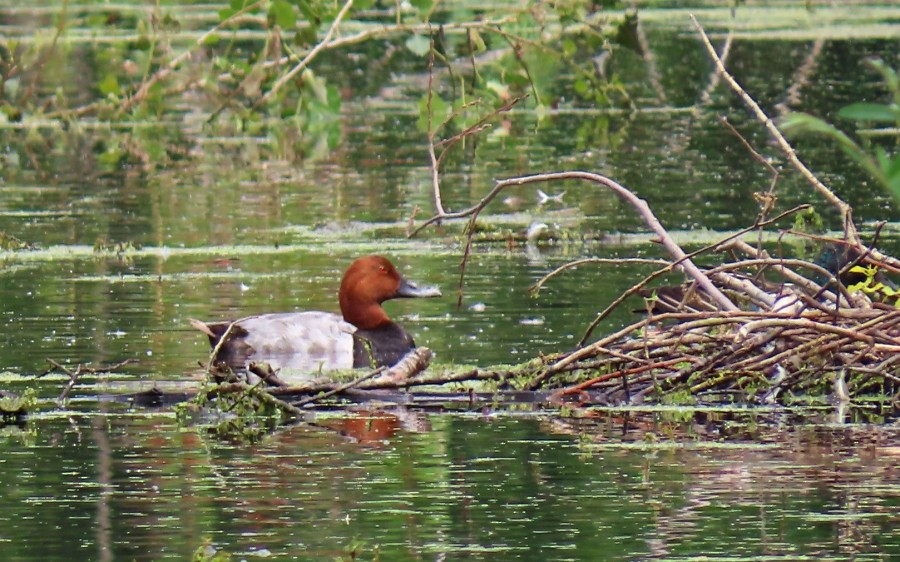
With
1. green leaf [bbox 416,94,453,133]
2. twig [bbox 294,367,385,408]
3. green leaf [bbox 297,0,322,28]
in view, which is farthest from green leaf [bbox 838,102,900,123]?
green leaf [bbox 297,0,322,28]

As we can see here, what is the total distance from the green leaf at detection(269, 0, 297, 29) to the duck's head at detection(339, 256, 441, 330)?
550 cm

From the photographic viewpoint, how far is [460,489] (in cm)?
771

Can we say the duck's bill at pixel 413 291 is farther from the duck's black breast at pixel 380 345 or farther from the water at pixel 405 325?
the duck's black breast at pixel 380 345

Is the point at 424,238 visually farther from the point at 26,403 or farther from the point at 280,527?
the point at 280,527

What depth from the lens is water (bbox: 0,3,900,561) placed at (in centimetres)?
705

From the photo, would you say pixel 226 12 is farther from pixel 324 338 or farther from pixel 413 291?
pixel 324 338

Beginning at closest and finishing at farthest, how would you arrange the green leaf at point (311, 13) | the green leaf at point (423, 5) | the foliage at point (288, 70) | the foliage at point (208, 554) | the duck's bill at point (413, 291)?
the foliage at point (208, 554) → the duck's bill at point (413, 291) → the green leaf at point (423, 5) → the green leaf at point (311, 13) → the foliage at point (288, 70)

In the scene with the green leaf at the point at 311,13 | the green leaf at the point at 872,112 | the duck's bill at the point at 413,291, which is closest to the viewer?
the green leaf at the point at 872,112

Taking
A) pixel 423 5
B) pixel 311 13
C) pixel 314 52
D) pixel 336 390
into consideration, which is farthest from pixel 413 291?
pixel 311 13

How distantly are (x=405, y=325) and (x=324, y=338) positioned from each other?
1.29 m

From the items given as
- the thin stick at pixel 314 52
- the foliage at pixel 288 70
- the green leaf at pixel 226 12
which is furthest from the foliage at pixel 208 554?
the green leaf at pixel 226 12

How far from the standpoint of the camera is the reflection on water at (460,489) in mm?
6805

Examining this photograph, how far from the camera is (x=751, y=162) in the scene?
20.3 meters

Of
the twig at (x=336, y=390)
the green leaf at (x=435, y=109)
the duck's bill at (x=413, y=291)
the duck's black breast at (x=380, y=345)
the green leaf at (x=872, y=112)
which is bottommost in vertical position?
the twig at (x=336, y=390)
